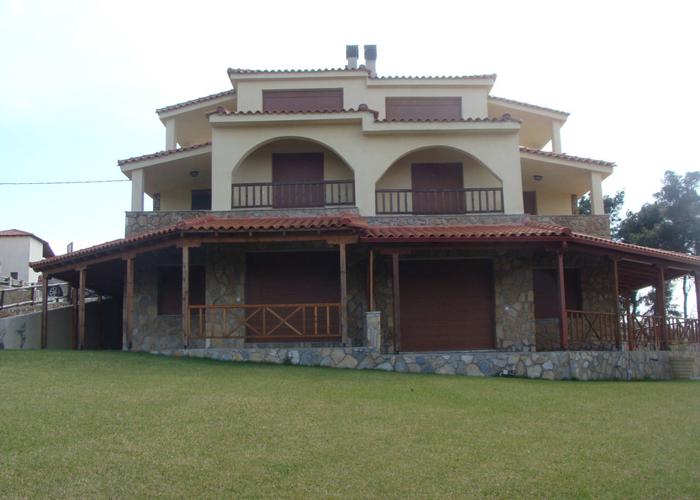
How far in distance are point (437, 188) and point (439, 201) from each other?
49 cm

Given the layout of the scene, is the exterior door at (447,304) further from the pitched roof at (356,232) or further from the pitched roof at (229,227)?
the pitched roof at (229,227)

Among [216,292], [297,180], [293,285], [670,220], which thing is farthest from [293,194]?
[670,220]

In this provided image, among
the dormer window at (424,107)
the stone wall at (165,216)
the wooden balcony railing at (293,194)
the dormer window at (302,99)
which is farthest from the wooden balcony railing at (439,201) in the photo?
the dormer window at (302,99)

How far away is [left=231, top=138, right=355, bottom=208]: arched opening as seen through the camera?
20391 millimetres

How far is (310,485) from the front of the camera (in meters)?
6.80

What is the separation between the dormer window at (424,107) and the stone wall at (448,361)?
8.74 m

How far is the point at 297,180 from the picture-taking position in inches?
824

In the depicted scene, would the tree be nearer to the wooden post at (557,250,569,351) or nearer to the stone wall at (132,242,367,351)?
the wooden post at (557,250,569,351)

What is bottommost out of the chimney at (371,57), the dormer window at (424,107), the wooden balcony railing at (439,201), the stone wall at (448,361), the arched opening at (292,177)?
the stone wall at (448,361)

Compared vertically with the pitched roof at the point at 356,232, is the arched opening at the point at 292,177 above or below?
above

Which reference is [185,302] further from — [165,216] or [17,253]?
[17,253]

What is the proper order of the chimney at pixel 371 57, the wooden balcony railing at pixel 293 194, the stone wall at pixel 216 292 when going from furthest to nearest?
1. the chimney at pixel 371 57
2. the wooden balcony railing at pixel 293 194
3. the stone wall at pixel 216 292

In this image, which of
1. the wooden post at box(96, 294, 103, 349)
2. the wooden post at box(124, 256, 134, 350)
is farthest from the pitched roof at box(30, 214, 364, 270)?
the wooden post at box(96, 294, 103, 349)

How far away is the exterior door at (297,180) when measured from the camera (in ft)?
67.0
